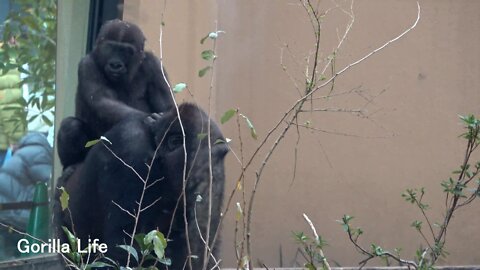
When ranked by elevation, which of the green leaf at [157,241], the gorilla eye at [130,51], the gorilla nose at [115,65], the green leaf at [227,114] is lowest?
the green leaf at [157,241]

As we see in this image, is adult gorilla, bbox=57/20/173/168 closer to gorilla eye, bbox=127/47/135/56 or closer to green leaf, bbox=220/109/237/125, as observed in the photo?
gorilla eye, bbox=127/47/135/56

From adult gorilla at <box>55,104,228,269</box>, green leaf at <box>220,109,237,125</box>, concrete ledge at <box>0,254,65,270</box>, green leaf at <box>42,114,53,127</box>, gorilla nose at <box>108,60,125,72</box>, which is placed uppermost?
gorilla nose at <box>108,60,125,72</box>

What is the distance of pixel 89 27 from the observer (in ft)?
18.6

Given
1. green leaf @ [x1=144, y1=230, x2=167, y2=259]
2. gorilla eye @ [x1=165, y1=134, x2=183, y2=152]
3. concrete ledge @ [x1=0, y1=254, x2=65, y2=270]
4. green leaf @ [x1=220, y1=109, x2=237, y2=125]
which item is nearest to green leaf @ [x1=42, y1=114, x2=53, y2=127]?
concrete ledge @ [x1=0, y1=254, x2=65, y2=270]

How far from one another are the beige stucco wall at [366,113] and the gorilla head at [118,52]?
1290 mm

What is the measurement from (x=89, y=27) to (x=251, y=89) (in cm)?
112

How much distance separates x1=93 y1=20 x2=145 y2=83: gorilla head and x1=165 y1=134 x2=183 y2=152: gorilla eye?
0.97 metres

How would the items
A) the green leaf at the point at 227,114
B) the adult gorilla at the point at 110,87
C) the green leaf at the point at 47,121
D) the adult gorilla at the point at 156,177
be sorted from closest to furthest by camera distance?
the green leaf at the point at 227,114
the adult gorilla at the point at 156,177
the adult gorilla at the point at 110,87
the green leaf at the point at 47,121

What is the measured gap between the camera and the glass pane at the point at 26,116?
5.01 m

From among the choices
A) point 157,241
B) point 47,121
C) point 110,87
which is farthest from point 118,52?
point 157,241

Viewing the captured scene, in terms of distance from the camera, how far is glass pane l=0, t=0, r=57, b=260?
16.4 feet

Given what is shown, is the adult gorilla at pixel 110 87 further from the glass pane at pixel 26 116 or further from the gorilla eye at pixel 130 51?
the glass pane at pixel 26 116

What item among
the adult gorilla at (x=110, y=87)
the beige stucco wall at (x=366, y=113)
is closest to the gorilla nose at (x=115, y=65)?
the adult gorilla at (x=110, y=87)

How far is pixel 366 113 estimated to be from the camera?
5754 mm
